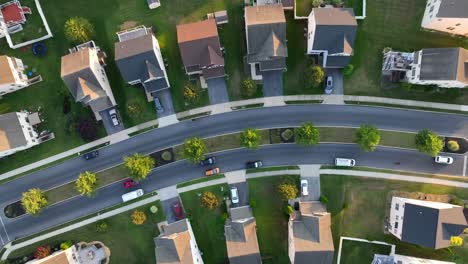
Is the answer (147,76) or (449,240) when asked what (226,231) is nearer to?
(147,76)

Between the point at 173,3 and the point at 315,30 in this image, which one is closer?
the point at 315,30

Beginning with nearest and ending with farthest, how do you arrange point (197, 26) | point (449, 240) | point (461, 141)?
1. point (449, 240)
2. point (197, 26)
3. point (461, 141)

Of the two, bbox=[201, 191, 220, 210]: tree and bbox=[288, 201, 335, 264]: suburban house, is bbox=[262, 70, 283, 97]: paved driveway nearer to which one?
bbox=[201, 191, 220, 210]: tree

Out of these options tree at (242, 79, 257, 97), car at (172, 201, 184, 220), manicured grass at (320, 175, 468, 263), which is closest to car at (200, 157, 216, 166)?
car at (172, 201, 184, 220)

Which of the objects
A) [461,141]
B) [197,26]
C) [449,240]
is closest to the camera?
[449,240]

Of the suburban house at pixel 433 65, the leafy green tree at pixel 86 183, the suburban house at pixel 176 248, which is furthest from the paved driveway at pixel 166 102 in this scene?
the suburban house at pixel 433 65

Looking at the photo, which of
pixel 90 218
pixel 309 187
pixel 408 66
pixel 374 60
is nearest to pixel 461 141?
pixel 408 66

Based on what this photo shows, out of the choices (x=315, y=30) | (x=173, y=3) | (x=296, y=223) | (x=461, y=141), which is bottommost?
(x=296, y=223)
